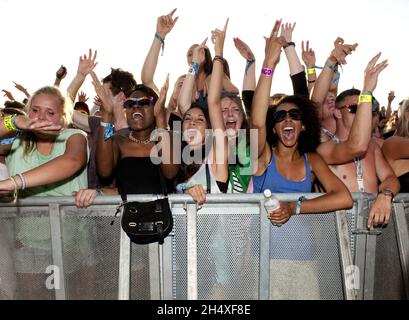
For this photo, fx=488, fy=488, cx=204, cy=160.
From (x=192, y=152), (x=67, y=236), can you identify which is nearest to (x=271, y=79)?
(x=192, y=152)

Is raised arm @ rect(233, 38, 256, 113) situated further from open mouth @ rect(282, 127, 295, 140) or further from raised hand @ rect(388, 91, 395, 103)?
raised hand @ rect(388, 91, 395, 103)

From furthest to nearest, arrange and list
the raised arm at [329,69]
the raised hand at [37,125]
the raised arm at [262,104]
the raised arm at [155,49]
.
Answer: the raised arm at [155,49] < the raised arm at [329,69] < the raised arm at [262,104] < the raised hand at [37,125]

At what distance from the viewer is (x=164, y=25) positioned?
555 centimetres

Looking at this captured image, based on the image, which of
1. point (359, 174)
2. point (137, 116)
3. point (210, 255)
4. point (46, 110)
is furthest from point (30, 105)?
point (359, 174)

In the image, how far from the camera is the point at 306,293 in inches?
135

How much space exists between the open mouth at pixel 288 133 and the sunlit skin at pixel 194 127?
26.6 inches

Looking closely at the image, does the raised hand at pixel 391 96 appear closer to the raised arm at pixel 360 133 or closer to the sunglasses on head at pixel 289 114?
the raised arm at pixel 360 133

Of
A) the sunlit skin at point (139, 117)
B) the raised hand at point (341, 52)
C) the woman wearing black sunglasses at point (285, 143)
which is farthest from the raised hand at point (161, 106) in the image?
the raised hand at point (341, 52)

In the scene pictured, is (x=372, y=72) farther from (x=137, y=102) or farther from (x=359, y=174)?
(x=137, y=102)

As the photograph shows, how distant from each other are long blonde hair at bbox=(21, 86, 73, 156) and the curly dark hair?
1738 millimetres

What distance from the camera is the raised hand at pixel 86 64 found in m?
5.81

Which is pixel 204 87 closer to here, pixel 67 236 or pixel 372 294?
pixel 67 236

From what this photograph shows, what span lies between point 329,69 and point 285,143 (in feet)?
5.33

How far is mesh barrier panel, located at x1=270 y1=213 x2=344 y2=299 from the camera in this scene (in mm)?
3424
